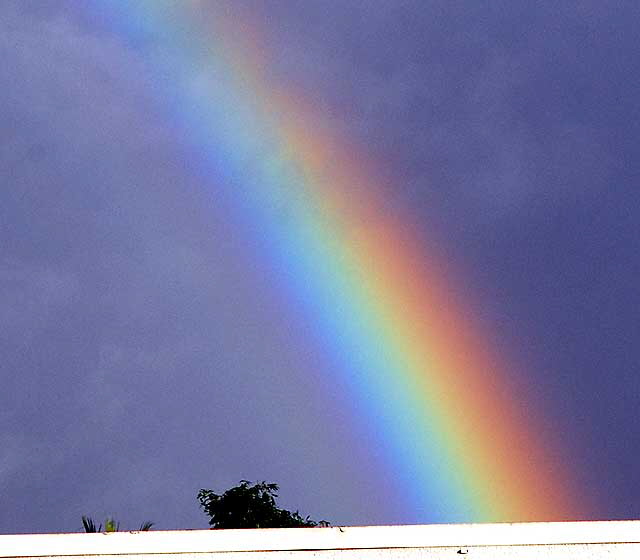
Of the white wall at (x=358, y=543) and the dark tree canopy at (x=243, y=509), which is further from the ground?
the dark tree canopy at (x=243, y=509)

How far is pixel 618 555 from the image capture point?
1473 cm

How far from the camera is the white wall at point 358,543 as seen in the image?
46.3ft

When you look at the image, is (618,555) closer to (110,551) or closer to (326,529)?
(326,529)

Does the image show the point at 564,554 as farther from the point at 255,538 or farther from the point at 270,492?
the point at 270,492

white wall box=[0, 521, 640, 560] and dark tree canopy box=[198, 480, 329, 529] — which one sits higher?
dark tree canopy box=[198, 480, 329, 529]

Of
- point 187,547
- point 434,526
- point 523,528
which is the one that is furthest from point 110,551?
point 523,528

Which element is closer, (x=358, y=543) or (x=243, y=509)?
(x=358, y=543)

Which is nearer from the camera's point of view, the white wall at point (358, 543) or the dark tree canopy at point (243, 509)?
the white wall at point (358, 543)

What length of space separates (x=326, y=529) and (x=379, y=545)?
756mm

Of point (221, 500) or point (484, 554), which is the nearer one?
point (484, 554)

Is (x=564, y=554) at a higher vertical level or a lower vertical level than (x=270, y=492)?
lower

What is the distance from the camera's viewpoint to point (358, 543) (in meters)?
14.4

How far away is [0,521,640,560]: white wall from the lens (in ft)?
46.3

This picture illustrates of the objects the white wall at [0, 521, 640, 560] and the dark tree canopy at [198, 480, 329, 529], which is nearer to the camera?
the white wall at [0, 521, 640, 560]
